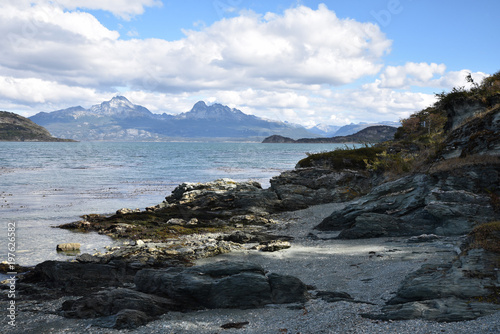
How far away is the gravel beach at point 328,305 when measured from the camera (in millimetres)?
8516

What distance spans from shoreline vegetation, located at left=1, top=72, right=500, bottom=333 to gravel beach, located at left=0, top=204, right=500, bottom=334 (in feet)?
0.18

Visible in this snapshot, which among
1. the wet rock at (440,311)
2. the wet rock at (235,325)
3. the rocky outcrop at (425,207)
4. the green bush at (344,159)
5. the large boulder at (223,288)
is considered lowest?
the wet rock at (235,325)

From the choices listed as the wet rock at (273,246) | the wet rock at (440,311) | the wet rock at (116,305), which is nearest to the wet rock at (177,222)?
the wet rock at (273,246)

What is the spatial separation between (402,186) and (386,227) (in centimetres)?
409

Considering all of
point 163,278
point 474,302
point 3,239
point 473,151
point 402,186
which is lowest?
point 3,239

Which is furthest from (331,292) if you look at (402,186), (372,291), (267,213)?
(267,213)

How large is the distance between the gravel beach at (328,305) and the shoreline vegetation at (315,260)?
6cm

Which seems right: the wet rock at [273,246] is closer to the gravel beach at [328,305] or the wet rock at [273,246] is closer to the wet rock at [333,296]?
the gravel beach at [328,305]

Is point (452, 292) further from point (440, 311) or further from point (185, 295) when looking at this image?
point (185, 295)

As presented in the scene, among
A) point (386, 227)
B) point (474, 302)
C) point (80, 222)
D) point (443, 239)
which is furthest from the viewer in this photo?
point (80, 222)

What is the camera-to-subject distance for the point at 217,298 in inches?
433

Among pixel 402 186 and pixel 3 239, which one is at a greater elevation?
pixel 402 186

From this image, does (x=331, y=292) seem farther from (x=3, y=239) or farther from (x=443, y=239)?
(x=3, y=239)

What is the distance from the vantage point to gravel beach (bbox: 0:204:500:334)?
335 inches
